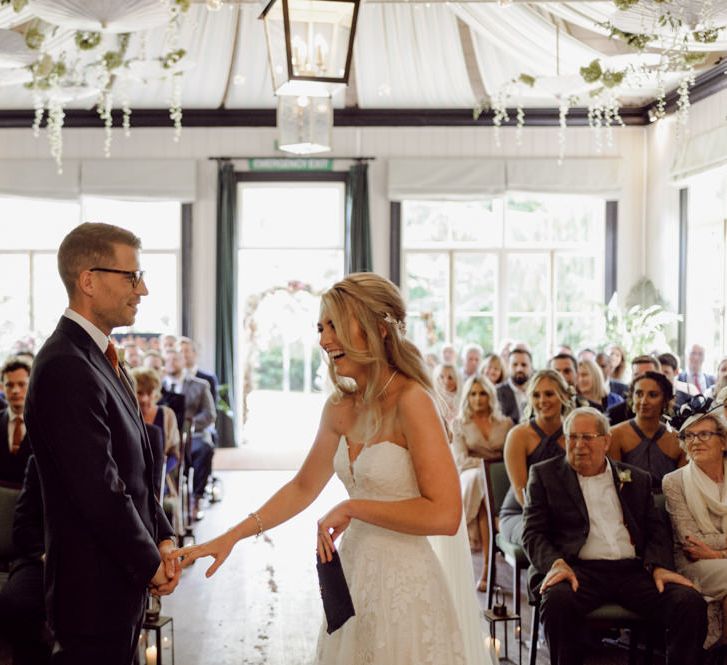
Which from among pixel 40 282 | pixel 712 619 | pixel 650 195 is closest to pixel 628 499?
pixel 712 619

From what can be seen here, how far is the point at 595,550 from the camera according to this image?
14.8 feet

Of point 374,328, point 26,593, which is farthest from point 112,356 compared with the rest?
point 26,593

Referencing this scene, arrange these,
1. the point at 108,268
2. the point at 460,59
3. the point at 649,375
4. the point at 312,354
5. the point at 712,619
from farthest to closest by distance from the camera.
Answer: the point at 312,354 < the point at 460,59 < the point at 649,375 < the point at 712,619 < the point at 108,268

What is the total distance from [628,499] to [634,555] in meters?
0.25

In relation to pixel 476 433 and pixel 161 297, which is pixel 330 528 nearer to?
pixel 476 433

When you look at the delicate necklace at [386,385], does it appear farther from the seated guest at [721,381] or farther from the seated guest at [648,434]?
the seated guest at [721,381]

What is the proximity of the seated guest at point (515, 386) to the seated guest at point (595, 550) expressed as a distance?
12.0 feet

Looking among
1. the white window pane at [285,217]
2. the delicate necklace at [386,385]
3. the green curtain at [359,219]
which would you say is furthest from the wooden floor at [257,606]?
the white window pane at [285,217]

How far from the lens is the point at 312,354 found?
48.7ft

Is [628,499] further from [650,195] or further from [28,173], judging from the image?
[28,173]

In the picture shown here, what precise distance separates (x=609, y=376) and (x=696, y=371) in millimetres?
921

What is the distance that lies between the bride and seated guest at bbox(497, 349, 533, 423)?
218 inches

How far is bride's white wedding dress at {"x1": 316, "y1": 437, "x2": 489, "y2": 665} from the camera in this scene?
2809 mm

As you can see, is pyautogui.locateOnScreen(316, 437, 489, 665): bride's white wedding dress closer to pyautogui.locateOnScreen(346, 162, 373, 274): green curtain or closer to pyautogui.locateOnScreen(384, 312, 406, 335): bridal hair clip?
pyautogui.locateOnScreen(384, 312, 406, 335): bridal hair clip
